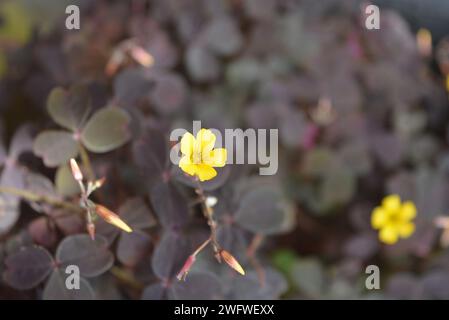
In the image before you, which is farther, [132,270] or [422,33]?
[422,33]

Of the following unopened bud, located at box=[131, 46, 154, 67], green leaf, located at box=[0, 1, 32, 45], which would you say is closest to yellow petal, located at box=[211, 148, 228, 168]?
unopened bud, located at box=[131, 46, 154, 67]

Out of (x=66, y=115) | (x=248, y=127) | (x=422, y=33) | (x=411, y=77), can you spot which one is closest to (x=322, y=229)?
(x=248, y=127)

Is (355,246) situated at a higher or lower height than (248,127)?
lower

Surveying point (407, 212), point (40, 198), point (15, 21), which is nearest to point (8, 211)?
point (40, 198)

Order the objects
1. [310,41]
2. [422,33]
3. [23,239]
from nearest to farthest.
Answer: [23,239], [310,41], [422,33]

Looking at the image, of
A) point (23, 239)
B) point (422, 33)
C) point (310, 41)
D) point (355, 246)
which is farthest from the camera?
point (422, 33)

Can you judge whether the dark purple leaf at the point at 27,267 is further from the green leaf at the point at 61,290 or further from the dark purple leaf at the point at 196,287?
the dark purple leaf at the point at 196,287

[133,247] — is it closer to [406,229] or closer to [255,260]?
[255,260]

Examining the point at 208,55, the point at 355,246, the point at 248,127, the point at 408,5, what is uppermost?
the point at 408,5
